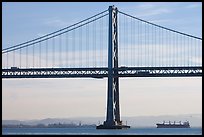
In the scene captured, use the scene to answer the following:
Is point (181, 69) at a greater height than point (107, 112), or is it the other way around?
point (181, 69)

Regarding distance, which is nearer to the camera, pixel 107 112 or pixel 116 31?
pixel 107 112

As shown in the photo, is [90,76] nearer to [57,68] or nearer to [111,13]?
[57,68]

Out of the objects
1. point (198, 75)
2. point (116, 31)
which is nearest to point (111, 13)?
point (116, 31)

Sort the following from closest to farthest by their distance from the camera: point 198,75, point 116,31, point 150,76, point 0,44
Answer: point 0,44, point 198,75, point 150,76, point 116,31

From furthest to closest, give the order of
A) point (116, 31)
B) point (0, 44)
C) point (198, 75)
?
point (116, 31), point (198, 75), point (0, 44)

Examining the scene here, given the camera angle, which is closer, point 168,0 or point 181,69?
point 168,0

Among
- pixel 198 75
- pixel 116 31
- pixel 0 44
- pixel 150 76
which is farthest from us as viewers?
pixel 116 31

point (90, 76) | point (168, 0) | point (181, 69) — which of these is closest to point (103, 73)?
point (90, 76)

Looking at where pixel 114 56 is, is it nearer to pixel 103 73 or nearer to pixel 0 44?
pixel 103 73

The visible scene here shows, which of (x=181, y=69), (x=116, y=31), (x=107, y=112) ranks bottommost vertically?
(x=107, y=112)
